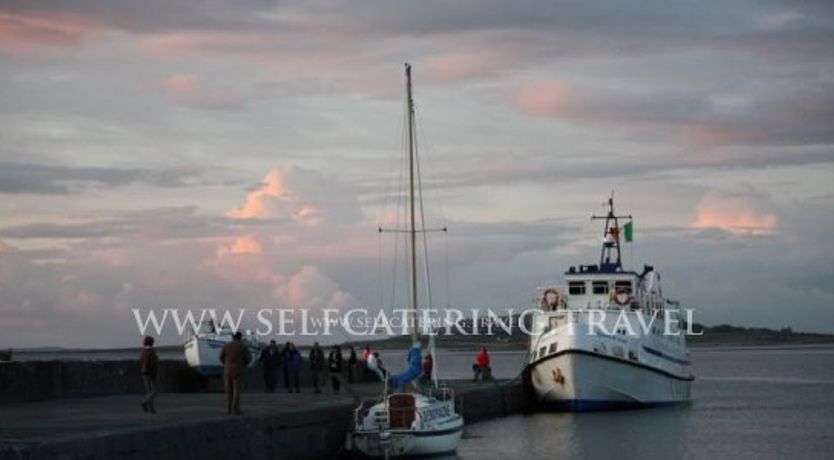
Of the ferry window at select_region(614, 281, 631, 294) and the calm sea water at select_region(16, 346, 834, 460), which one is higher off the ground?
the ferry window at select_region(614, 281, 631, 294)

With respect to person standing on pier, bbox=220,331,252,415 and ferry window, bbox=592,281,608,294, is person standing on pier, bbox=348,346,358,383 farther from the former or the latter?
person standing on pier, bbox=220,331,252,415

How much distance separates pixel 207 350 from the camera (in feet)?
156

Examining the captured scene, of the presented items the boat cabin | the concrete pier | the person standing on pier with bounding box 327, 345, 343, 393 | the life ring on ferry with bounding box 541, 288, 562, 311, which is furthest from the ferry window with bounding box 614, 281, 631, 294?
the concrete pier

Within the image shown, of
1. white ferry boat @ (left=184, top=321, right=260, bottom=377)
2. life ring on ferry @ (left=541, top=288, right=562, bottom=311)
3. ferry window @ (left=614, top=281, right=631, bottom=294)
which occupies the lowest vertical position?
white ferry boat @ (left=184, top=321, right=260, bottom=377)

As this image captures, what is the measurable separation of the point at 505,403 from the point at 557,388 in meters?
1.94

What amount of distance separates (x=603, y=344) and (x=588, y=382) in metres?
1.82

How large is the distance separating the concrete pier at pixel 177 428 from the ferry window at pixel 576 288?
1821 cm

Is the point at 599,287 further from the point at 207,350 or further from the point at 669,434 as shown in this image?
the point at 207,350

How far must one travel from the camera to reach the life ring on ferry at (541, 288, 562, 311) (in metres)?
53.8

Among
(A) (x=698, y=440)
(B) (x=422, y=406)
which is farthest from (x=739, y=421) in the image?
(B) (x=422, y=406)

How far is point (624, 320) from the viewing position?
170 ft

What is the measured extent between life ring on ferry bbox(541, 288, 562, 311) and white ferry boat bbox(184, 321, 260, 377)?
1083 centimetres

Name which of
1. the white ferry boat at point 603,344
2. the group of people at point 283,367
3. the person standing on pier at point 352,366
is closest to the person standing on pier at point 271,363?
the group of people at point 283,367

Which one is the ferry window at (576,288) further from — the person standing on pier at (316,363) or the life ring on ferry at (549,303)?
the person standing on pier at (316,363)
